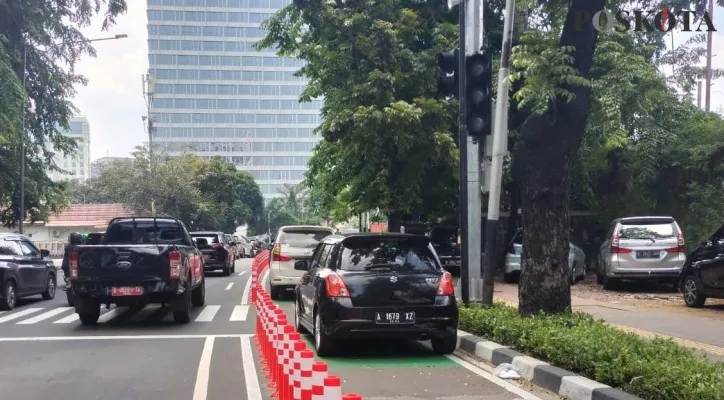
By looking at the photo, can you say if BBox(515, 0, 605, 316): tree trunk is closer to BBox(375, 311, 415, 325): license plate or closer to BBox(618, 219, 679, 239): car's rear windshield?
BBox(375, 311, 415, 325): license plate

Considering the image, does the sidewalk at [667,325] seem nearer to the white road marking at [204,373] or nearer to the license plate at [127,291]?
the white road marking at [204,373]

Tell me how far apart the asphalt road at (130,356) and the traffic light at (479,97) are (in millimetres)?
4624

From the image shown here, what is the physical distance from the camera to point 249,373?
8.35m

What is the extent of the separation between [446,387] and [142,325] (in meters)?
7.29

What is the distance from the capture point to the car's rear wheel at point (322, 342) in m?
9.06

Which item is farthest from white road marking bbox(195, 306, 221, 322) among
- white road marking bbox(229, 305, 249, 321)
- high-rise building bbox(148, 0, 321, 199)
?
high-rise building bbox(148, 0, 321, 199)

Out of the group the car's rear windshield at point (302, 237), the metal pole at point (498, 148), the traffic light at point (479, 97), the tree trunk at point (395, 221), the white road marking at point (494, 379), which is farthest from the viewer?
the tree trunk at point (395, 221)

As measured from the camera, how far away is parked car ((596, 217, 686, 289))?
53.5ft

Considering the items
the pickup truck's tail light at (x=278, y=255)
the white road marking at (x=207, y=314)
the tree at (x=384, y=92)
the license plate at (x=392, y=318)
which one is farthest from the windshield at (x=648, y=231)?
the license plate at (x=392, y=318)

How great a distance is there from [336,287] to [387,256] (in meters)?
0.84

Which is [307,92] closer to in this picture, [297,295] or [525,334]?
[297,295]

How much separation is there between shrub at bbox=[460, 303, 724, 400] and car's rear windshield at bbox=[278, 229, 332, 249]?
7258 millimetres

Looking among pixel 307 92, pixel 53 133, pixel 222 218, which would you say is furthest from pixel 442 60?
pixel 222 218

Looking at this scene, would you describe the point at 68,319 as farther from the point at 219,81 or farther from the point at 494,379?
the point at 219,81
